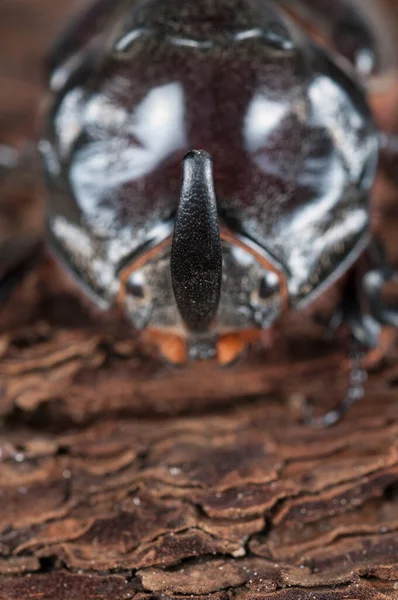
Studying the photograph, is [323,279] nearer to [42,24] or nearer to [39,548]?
[39,548]

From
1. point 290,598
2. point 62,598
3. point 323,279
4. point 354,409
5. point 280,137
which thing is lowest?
point 354,409

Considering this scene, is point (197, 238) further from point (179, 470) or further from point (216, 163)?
point (179, 470)

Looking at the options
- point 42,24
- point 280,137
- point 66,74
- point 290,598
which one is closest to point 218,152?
point 280,137

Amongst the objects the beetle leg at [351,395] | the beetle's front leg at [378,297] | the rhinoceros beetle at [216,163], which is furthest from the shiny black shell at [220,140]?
the beetle leg at [351,395]

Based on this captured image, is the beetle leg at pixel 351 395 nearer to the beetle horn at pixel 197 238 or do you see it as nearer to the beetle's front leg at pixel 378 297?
the beetle's front leg at pixel 378 297

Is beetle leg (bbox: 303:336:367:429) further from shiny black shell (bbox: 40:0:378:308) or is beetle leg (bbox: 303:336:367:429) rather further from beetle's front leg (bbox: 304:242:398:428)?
shiny black shell (bbox: 40:0:378:308)

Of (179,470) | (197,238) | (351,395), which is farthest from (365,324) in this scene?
(197,238)
